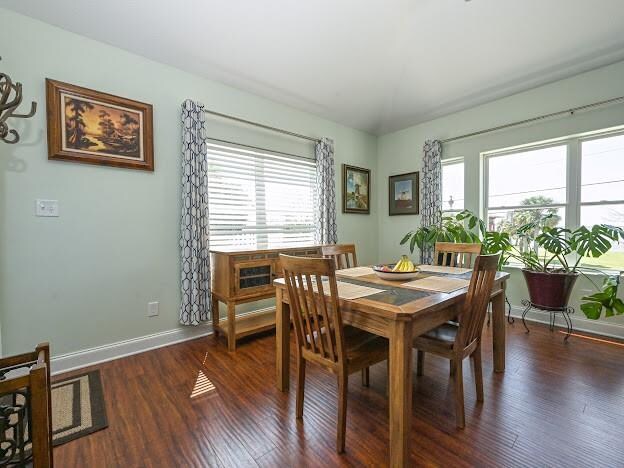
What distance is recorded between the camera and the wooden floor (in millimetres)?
1349

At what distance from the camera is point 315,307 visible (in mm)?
1422

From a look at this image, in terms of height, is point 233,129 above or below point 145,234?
above

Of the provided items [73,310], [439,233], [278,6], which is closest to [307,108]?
[278,6]

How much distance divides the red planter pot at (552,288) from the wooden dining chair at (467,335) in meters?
1.65

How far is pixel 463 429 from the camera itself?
1.52 metres

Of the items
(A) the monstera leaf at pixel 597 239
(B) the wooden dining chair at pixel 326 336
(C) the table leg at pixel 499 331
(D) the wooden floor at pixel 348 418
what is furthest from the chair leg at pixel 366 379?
(A) the monstera leaf at pixel 597 239

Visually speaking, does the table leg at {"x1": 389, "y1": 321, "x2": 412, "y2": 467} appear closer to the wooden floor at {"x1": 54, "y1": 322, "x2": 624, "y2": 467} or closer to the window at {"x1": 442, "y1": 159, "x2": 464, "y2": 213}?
the wooden floor at {"x1": 54, "y1": 322, "x2": 624, "y2": 467}

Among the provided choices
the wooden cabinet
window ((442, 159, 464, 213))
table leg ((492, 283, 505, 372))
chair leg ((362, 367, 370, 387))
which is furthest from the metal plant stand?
the wooden cabinet

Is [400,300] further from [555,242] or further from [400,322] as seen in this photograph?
[555,242]

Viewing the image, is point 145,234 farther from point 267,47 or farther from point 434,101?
point 434,101

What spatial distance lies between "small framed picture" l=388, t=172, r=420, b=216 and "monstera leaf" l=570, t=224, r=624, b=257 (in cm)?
181

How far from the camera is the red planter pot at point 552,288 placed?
2.70 metres

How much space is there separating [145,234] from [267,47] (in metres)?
2.04

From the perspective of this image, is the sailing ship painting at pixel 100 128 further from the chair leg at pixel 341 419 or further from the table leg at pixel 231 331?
the chair leg at pixel 341 419
